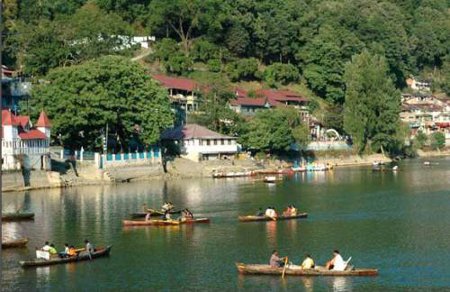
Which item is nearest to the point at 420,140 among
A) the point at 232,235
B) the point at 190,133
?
the point at 190,133

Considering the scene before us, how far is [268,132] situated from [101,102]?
26481 millimetres

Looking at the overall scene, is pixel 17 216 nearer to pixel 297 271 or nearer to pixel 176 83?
pixel 297 271

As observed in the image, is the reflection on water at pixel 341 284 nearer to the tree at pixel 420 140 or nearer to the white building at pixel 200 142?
the white building at pixel 200 142

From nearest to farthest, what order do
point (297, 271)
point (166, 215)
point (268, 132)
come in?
1. point (297, 271)
2. point (166, 215)
3. point (268, 132)

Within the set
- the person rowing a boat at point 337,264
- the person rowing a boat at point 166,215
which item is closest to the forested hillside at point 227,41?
the person rowing a boat at point 166,215

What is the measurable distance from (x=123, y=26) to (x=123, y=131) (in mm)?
39877

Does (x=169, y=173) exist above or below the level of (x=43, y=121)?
below

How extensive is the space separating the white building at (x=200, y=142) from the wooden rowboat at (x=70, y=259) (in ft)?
167

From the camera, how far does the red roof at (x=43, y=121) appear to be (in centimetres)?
7099

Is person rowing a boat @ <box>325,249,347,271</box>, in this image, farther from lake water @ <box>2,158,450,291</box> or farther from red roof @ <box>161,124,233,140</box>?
red roof @ <box>161,124,233,140</box>

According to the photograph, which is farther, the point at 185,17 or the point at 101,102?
the point at 185,17

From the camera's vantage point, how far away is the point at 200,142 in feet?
295

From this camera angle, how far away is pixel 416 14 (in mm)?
176500

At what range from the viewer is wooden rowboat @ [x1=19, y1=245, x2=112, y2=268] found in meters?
35.7
